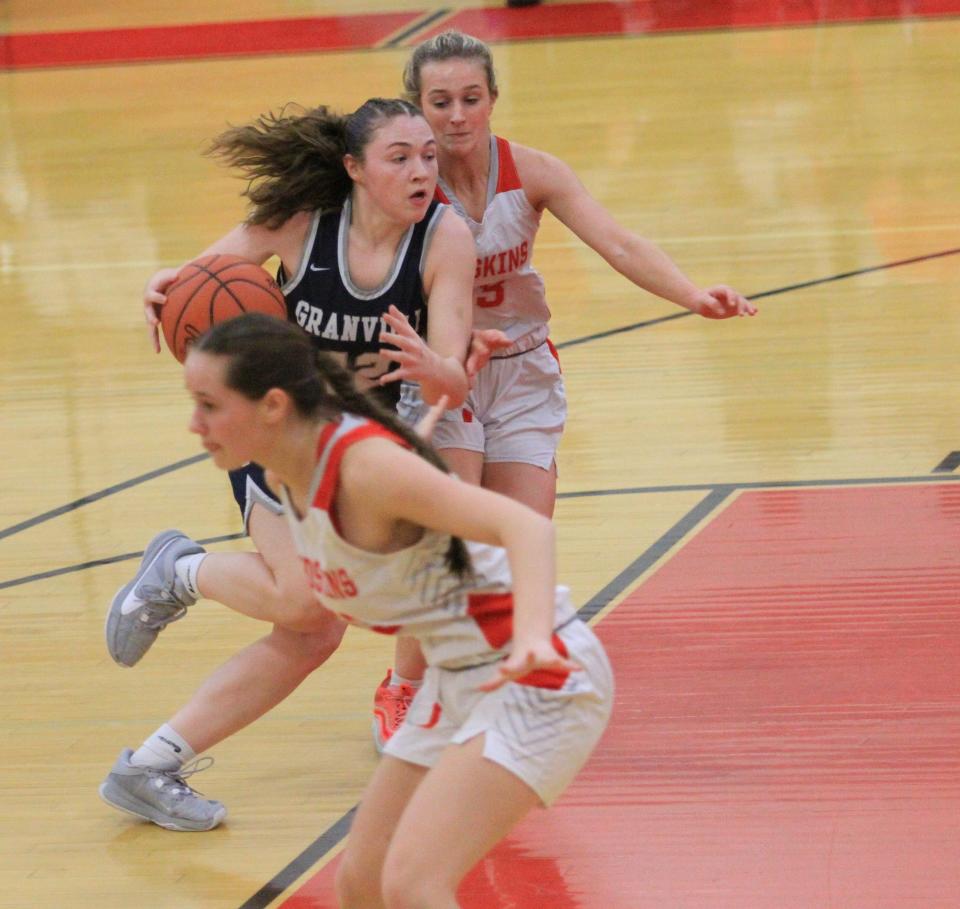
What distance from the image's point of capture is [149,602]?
14.4 feet

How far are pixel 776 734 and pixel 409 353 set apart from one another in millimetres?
1364

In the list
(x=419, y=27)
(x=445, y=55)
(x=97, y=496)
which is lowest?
(x=97, y=496)

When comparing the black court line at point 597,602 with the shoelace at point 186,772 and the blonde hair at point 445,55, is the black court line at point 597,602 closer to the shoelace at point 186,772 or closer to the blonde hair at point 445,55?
the shoelace at point 186,772

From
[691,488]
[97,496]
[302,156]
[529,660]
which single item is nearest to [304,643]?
[302,156]

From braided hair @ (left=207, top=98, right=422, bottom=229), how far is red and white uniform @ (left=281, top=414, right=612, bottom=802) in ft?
4.24

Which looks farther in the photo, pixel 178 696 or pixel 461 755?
pixel 178 696

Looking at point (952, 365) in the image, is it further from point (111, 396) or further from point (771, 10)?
point (771, 10)

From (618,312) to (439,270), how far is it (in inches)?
183

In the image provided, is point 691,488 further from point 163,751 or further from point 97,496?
point 163,751

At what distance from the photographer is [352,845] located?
122 inches

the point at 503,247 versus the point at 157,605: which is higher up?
the point at 503,247

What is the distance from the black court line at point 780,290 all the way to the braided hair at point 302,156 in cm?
394

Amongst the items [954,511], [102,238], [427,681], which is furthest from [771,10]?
[427,681]

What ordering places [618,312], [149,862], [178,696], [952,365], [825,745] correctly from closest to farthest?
[149,862]
[825,745]
[178,696]
[952,365]
[618,312]
